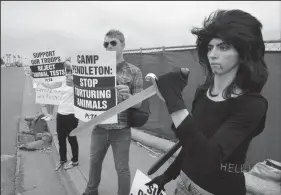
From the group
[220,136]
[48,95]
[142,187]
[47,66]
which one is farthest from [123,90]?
[48,95]

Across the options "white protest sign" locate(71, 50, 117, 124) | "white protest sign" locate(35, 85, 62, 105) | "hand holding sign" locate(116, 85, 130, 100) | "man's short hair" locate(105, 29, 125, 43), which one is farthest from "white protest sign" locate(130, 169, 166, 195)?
"white protest sign" locate(35, 85, 62, 105)

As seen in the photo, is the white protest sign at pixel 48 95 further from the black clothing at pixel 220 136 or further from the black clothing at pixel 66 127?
the black clothing at pixel 220 136

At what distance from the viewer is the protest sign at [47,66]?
5094mm

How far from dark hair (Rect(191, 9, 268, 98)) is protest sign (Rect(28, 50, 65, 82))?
14.0 ft

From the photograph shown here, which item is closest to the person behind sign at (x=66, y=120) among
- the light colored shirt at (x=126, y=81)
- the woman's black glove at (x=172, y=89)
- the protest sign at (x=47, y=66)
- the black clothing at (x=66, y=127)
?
the black clothing at (x=66, y=127)

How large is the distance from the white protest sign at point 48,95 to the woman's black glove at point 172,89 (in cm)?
444

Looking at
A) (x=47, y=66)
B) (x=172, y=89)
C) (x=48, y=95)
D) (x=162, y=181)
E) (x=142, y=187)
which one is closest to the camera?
(x=172, y=89)

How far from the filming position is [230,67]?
122 cm

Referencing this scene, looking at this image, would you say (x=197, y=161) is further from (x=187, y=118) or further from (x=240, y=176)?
(x=240, y=176)

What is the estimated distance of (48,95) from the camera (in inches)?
217

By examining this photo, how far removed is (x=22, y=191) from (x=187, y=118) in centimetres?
298

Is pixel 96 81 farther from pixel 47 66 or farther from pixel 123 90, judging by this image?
pixel 47 66

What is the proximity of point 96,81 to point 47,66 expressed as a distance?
3256 mm

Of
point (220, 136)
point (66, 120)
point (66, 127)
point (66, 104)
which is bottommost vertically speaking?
point (66, 127)
